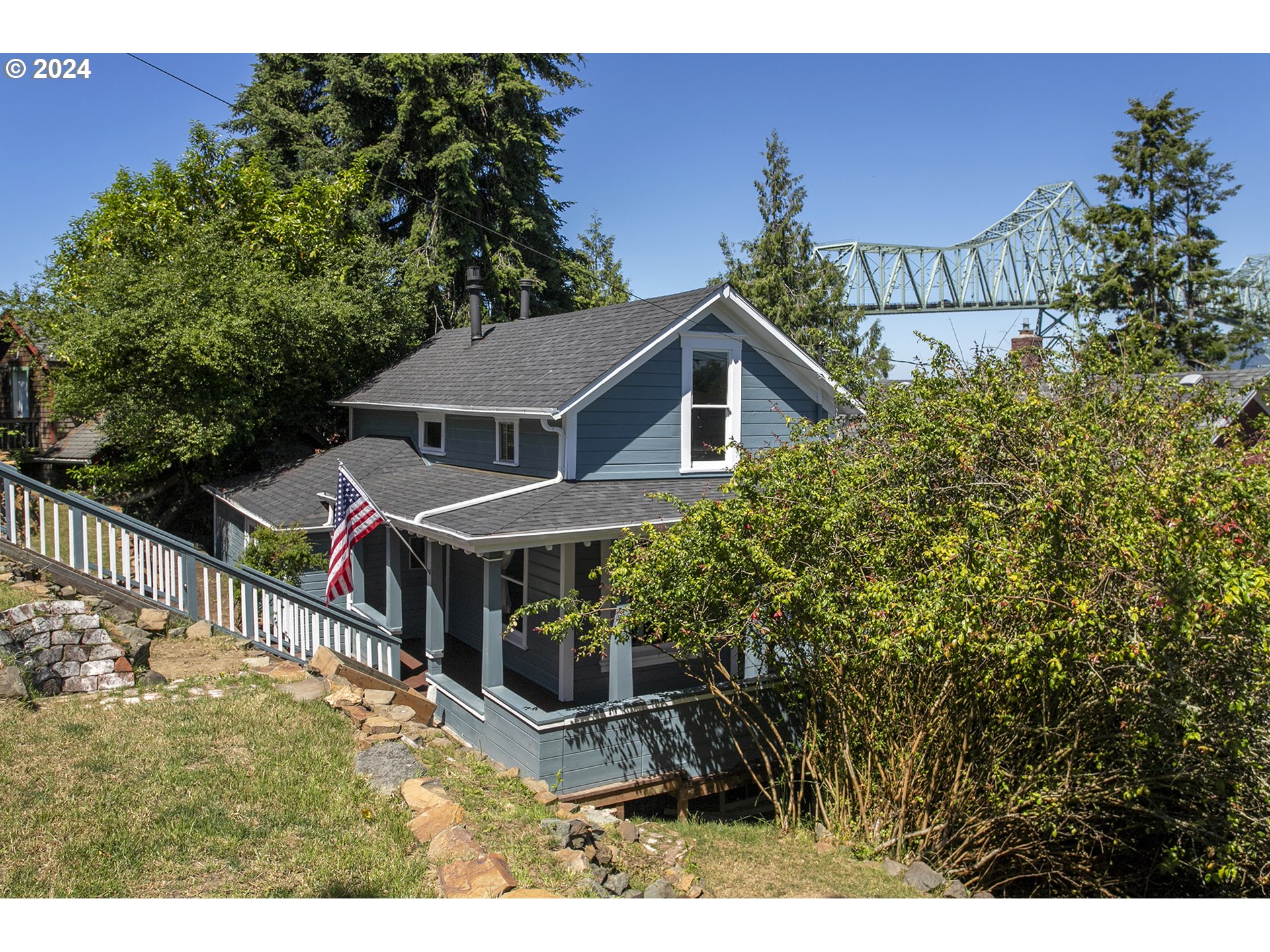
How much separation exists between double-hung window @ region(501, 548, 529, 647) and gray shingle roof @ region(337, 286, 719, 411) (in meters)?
2.32

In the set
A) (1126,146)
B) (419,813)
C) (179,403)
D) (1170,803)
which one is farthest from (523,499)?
(1126,146)

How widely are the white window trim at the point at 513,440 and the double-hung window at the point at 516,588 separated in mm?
1319

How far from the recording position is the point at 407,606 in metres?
14.3

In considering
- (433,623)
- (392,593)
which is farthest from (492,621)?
(392,593)

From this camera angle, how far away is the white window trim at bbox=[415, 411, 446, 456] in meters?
14.3

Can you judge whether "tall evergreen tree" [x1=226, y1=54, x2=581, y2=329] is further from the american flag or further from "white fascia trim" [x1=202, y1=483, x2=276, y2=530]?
the american flag

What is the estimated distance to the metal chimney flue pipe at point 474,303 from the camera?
54.6ft

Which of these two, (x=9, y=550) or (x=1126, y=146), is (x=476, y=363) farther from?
(x=1126, y=146)

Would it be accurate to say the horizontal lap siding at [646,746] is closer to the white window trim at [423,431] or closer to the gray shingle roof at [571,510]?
the gray shingle roof at [571,510]

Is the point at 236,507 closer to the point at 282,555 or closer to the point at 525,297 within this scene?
the point at 282,555

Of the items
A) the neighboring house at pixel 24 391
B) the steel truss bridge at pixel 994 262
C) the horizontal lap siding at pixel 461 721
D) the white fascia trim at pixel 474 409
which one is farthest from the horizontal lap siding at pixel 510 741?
the steel truss bridge at pixel 994 262

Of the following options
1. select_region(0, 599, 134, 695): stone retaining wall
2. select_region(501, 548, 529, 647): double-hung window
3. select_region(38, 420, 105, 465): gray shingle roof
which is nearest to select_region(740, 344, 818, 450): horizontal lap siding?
select_region(501, 548, 529, 647): double-hung window

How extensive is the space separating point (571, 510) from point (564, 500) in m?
0.39

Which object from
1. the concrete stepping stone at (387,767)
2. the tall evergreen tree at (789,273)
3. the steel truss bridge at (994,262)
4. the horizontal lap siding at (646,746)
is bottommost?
the horizontal lap siding at (646,746)
